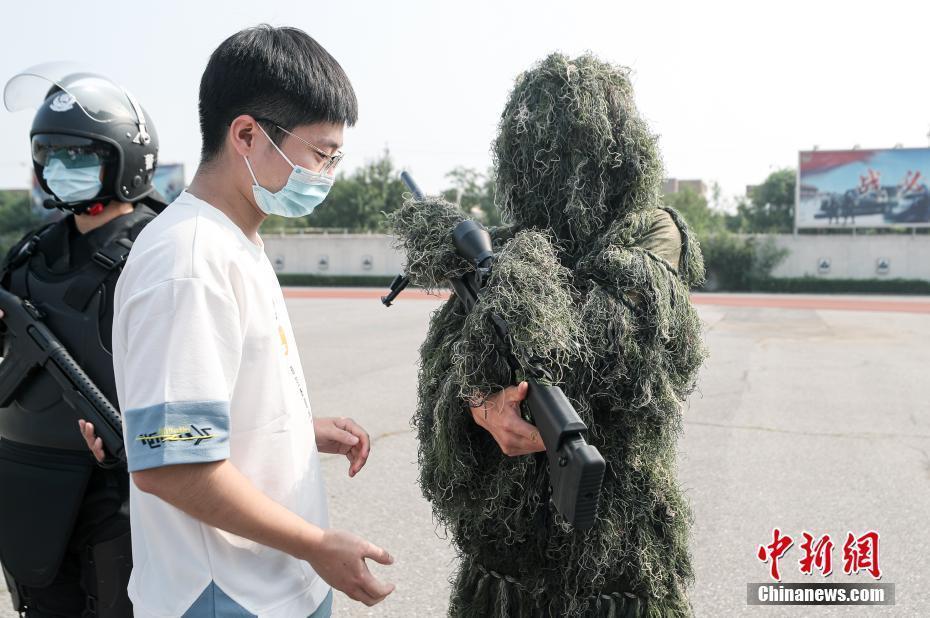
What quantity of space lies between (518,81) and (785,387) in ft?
23.5

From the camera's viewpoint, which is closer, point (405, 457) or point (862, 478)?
point (862, 478)

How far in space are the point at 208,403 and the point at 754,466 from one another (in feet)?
15.9

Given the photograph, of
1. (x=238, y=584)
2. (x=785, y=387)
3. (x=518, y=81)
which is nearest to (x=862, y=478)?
(x=785, y=387)

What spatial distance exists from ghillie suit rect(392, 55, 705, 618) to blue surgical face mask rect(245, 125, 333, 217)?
0.94ft

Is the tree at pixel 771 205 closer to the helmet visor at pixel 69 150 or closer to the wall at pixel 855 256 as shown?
the wall at pixel 855 256

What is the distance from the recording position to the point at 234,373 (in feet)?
4.24

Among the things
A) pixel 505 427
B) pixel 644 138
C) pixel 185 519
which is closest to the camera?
pixel 185 519

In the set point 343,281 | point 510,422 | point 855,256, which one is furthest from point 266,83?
point 855,256

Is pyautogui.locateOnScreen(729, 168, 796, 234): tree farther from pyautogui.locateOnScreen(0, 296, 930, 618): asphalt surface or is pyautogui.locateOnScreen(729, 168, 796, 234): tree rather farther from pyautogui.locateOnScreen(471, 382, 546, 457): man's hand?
pyautogui.locateOnScreen(471, 382, 546, 457): man's hand

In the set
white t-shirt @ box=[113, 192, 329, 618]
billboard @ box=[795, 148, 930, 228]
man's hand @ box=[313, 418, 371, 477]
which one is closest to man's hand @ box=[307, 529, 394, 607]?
white t-shirt @ box=[113, 192, 329, 618]

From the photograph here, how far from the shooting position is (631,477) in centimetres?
186

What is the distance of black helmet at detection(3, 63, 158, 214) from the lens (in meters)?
2.31

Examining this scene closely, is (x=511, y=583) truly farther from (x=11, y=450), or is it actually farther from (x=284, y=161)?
(x=11, y=450)

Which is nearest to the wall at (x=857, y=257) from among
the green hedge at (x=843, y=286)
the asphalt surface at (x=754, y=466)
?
the green hedge at (x=843, y=286)
